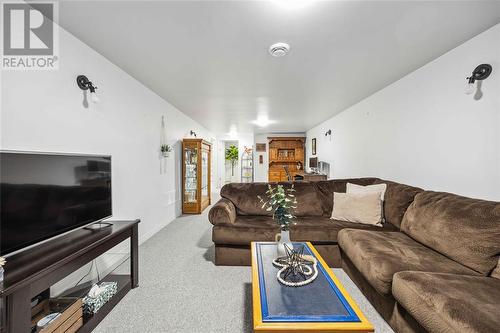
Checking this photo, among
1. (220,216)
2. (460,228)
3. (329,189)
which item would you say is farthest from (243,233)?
(460,228)

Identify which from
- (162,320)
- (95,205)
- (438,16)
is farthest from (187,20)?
(162,320)

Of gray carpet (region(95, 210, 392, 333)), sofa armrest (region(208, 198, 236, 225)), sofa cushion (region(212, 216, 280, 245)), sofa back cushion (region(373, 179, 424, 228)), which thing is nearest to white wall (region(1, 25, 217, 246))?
gray carpet (region(95, 210, 392, 333))

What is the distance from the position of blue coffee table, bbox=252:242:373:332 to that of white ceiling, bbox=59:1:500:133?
1.95 meters

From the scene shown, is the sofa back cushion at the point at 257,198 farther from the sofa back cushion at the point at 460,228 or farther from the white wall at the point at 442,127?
the white wall at the point at 442,127

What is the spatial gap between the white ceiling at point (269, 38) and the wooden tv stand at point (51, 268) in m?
1.76

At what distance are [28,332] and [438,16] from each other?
11.4 feet

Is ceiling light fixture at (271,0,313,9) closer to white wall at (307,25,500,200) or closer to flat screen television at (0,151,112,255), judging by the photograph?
white wall at (307,25,500,200)

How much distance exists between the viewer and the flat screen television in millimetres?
1230

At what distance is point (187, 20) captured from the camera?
172 cm

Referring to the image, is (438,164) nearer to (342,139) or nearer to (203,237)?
(342,139)

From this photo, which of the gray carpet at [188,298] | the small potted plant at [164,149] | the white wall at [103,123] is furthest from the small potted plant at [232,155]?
the gray carpet at [188,298]

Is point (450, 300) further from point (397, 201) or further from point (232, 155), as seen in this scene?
point (232, 155)

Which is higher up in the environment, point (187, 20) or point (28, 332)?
point (187, 20)

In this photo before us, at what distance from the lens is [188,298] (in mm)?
1909
